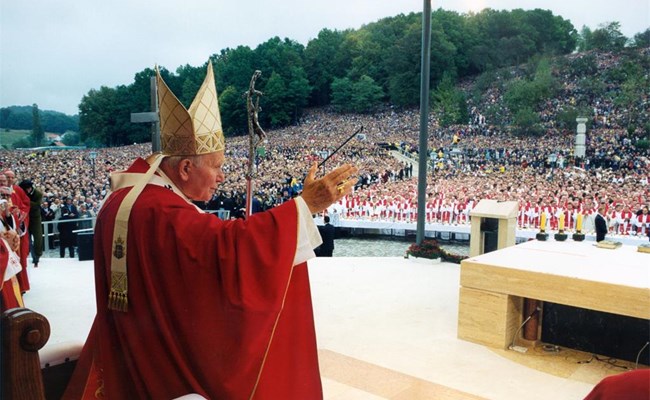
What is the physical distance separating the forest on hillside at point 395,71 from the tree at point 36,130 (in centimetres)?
201

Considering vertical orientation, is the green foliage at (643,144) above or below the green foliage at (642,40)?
below

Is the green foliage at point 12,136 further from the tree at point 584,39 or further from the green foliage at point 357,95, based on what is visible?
the tree at point 584,39

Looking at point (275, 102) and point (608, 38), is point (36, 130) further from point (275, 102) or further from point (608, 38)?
point (608, 38)

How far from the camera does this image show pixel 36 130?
44.2 feet

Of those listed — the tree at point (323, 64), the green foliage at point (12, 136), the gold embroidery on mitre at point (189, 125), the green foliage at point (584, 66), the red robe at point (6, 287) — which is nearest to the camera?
the gold embroidery on mitre at point (189, 125)

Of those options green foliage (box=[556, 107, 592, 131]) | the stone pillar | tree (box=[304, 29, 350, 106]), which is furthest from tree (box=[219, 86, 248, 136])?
green foliage (box=[556, 107, 592, 131])

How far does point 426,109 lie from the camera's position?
743 centimetres

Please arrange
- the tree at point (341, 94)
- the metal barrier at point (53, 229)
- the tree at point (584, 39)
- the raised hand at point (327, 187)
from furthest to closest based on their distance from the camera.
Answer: the tree at point (584, 39) → the tree at point (341, 94) → the metal barrier at point (53, 229) → the raised hand at point (327, 187)

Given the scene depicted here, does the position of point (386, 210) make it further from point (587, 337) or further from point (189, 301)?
point (189, 301)

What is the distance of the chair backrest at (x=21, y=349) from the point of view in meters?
0.93

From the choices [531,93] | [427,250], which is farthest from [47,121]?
[531,93]

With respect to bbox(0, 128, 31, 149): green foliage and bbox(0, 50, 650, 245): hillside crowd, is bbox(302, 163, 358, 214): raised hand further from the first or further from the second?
bbox(0, 128, 31, 149): green foliage

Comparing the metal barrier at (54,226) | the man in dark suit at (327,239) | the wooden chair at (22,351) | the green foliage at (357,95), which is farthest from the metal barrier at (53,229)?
the green foliage at (357,95)

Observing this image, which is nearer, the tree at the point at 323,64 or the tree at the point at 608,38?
the tree at the point at 323,64
